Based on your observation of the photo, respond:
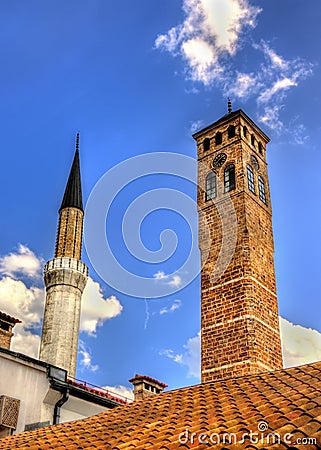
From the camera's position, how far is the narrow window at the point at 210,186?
18109 millimetres

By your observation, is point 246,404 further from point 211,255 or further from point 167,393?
point 211,255

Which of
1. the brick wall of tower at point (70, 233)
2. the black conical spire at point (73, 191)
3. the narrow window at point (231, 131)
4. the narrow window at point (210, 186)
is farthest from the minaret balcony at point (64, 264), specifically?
the narrow window at point (231, 131)

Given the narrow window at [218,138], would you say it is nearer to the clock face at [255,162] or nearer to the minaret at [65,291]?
the clock face at [255,162]

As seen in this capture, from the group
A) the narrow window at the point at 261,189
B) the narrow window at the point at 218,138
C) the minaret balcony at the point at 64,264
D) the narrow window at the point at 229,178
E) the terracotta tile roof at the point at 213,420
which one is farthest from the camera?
the minaret balcony at the point at 64,264

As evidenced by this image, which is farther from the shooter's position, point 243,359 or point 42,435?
point 243,359

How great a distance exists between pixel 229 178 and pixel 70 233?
1432cm

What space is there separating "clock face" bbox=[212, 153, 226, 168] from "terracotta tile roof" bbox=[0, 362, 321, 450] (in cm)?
1084

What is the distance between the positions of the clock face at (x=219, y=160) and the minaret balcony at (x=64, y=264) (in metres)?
12.9

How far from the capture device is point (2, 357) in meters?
12.3

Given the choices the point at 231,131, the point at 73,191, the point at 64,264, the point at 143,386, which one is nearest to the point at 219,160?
the point at 231,131

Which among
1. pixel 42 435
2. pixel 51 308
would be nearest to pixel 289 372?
pixel 42 435

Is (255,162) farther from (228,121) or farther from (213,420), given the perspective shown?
(213,420)

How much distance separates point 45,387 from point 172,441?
7.83m

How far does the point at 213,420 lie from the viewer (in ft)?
20.5
